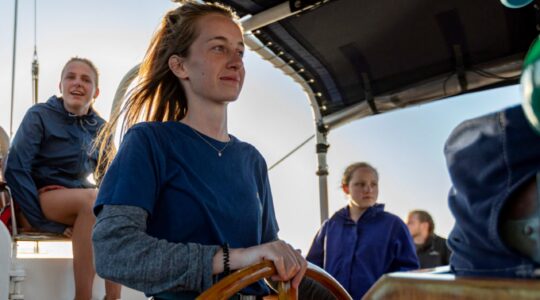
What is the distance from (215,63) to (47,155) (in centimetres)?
165

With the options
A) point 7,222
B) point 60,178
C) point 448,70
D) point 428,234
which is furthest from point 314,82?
point 428,234

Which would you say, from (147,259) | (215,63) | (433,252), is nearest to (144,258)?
(147,259)

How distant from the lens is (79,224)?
249cm

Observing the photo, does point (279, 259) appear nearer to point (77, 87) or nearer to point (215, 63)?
point (215, 63)

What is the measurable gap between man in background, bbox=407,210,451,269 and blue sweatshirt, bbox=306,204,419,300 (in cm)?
→ 116

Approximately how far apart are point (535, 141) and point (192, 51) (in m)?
0.82

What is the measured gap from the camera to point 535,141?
0.49m

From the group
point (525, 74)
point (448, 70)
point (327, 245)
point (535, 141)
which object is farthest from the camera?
point (327, 245)

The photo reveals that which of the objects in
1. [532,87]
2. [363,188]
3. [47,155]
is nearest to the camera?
[532,87]

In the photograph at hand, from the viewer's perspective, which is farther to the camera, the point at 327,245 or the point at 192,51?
the point at 327,245

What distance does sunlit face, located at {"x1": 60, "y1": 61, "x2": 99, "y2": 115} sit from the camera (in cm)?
268

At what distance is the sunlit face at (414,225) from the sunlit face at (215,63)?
12.3 ft

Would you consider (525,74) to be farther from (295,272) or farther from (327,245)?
(327,245)

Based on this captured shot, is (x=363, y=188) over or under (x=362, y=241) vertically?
over
